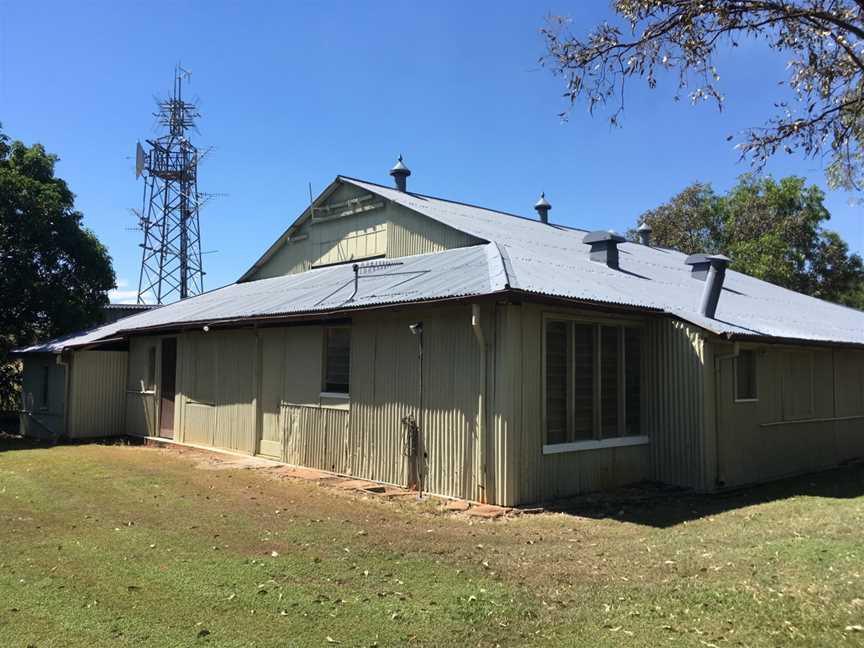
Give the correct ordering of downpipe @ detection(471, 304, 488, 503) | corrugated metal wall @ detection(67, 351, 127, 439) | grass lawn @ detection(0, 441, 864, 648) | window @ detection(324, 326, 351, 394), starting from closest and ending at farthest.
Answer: grass lawn @ detection(0, 441, 864, 648), downpipe @ detection(471, 304, 488, 503), window @ detection(324, 326, 351, 394), corrugated metal wall @ detection(67, 351, 127, 439)

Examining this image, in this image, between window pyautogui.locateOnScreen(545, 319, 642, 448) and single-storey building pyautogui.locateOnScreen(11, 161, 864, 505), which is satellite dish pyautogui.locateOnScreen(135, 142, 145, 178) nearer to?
single-storey building pyautogui.locateOnScreen(11, 161, 864, 505)

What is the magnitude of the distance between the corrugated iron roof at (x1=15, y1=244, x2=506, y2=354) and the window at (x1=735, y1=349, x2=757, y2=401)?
4.54 meters

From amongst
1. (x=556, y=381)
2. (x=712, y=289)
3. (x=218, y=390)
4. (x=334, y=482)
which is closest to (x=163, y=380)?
(x=218, y=390)

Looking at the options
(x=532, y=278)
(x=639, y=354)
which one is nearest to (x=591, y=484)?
(x=639, y=354)

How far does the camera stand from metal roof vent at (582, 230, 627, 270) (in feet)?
46.0

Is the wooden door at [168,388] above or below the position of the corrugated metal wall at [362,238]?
below

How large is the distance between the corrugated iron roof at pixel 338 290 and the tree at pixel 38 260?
2832mm

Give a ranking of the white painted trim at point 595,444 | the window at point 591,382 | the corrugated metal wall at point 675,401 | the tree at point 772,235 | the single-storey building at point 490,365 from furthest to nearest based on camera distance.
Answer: the tree at point 772,235 → the corrugated metal wall at point 675,401 → the window at point 591,382 → the white painted trim at point 595,444 → the single-storey building at point 490,365

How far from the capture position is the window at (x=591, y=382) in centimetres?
998

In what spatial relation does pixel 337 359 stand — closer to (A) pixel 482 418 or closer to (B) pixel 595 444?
(A) pixel 482 418

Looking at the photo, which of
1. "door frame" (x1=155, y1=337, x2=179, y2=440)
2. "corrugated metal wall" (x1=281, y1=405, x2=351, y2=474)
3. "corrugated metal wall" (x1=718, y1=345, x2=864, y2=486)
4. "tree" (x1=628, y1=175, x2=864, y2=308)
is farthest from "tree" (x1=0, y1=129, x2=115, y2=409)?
"tree" (x1=628, y1=175, x2=864, y2=308)

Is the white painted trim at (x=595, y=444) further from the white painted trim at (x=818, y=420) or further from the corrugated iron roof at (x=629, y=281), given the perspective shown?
the white painted trim at (x=818, y=420)

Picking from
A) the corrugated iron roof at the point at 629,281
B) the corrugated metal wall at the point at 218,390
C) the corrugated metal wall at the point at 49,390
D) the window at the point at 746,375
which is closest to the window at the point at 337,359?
the corrugated metal wall at the point at 218,390

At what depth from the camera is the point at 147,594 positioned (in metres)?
5.51
